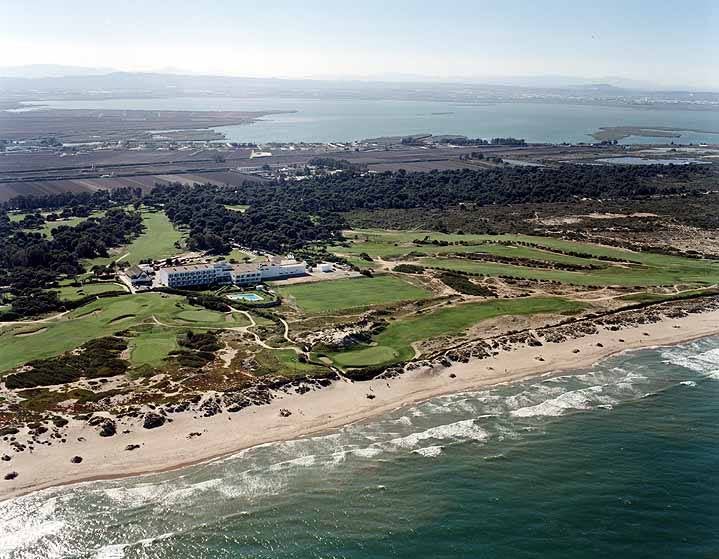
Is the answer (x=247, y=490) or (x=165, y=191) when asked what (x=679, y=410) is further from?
(x=165, y=191)

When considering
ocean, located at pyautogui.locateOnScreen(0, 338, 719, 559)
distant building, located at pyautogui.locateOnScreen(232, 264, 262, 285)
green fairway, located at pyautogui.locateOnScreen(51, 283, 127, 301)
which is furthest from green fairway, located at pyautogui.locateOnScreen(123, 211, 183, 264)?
ocean, located at pyautogui.locateOnScreen(0, 338, 719, 559)

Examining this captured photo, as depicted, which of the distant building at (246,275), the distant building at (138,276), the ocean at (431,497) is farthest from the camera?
the distant building at (246,275)

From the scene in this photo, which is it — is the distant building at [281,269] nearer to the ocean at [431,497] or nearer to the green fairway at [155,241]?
the green fairway at [155,241]

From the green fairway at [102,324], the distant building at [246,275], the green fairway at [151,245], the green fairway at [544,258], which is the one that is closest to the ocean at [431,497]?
the green fairway at [102,324]

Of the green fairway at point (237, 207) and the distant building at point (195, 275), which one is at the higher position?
the green fairway at point (237, 207)

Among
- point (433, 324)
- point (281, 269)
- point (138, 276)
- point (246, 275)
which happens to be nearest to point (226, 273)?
point (246, 275)

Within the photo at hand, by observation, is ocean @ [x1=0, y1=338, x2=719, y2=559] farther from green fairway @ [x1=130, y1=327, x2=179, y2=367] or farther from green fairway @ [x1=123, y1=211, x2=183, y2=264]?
green fairway @ [x1=123, y1=211, x2=183, y2=264]
